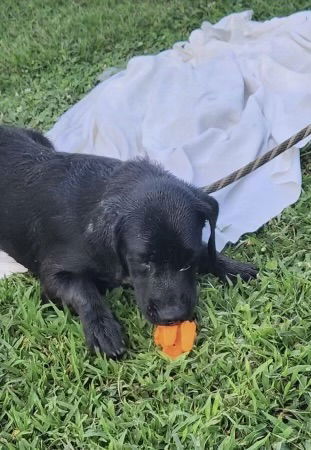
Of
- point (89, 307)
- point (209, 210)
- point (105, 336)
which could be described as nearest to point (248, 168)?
point (209, 210)

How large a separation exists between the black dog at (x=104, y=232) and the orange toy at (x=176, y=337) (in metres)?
0.08

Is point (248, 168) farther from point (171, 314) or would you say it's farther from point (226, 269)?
point (171, 314)

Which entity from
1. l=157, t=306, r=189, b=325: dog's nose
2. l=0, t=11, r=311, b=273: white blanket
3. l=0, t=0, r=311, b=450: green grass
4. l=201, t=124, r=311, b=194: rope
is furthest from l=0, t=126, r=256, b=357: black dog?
l=0, t=11, r=311, b=273: white blanket

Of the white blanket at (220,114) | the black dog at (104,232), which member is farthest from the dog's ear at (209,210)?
the white blanket at (220,114)

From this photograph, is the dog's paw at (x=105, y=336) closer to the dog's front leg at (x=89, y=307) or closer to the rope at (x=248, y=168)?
the dog's front leg at (x=89, y=307)

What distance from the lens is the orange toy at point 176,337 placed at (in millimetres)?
3232

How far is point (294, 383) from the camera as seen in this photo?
3.04 metres

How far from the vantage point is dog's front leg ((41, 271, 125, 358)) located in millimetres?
3367

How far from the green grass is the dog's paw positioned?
60 millimetres

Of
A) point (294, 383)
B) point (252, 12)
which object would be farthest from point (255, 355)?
point (252, 12)

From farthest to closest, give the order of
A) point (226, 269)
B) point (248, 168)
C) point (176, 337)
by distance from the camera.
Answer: point (248, 168) → point (226, 269) → point (176, 337)

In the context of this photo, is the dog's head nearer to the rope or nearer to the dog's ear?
the dog's ear

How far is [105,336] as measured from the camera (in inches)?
133

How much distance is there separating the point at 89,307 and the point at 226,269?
832 mm
